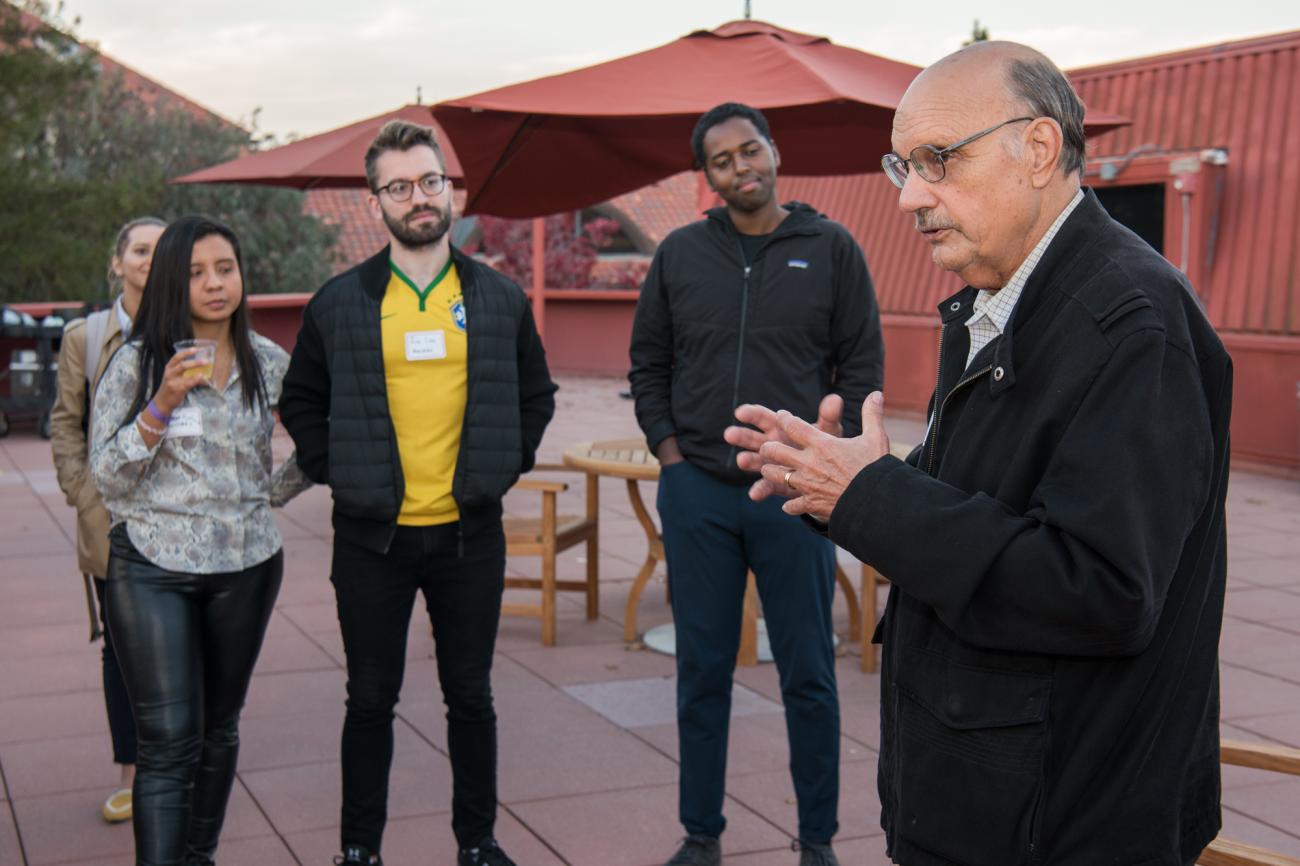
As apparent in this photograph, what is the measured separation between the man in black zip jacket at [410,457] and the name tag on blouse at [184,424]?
41 centimetres

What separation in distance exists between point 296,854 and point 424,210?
76.7 inches

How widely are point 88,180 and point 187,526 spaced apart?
17766 millimetres

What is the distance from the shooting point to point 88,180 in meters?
19.8

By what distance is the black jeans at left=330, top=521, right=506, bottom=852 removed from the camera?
3.95m

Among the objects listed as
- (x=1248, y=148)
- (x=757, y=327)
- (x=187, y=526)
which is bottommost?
(x=187, y=526)

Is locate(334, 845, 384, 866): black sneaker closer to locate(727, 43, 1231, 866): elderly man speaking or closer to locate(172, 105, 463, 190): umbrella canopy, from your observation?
locate(727, 43, 1231, 866): elderly man speaking

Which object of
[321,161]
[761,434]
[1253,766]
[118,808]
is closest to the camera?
[761,434]

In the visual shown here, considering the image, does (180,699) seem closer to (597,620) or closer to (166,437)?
(166,437)

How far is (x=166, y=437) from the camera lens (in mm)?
3672

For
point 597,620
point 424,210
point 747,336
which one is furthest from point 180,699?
point 597,620

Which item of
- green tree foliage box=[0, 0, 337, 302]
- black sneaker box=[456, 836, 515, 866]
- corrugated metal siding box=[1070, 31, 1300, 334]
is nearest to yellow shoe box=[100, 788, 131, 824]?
black sneaker box=[456, 836, 515, 866]

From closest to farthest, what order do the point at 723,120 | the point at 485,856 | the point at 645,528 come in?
the point at 485,856 → the point at 723,120 → the point at 645,528

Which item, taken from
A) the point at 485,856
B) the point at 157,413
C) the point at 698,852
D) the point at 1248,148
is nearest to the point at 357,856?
the point at 485,856

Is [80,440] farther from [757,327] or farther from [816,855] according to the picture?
[816,855]
